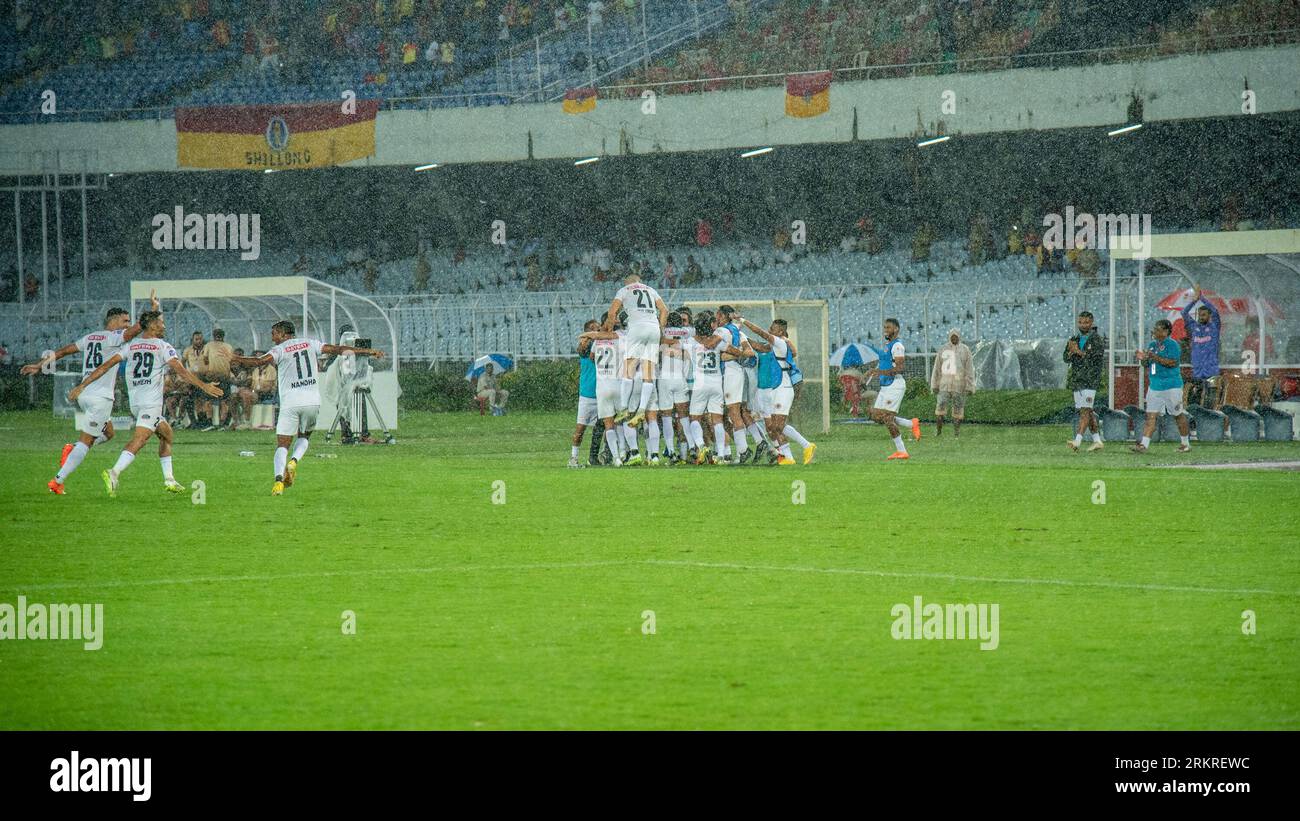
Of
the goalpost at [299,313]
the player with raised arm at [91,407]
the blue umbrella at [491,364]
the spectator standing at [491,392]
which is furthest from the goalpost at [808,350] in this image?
the player with raised arm at [91,407]

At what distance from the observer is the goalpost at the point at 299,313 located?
29.7 meters

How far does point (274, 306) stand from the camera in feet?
108

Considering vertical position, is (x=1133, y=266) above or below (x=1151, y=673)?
above

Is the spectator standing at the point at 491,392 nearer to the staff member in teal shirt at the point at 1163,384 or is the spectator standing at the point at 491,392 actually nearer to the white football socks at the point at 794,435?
the white football socks at the point at 794,435

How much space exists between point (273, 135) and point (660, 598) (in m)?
33.8

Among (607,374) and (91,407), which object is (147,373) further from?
(607,374)

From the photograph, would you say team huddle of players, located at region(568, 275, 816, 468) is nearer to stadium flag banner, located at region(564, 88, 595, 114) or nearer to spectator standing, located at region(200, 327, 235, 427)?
spectator standing, located at region(200, 327, 235, 427)

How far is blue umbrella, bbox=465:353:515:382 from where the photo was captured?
120 feet

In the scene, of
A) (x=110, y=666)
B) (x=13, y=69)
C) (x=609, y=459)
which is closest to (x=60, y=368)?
(x=13, y=69)

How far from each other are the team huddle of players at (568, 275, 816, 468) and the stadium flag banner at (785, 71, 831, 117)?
668 inches

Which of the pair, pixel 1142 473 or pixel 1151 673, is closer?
pixel 1151 673

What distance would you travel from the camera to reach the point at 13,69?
46094 millimetres

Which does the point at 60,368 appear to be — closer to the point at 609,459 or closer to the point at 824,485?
the point at 609,459
